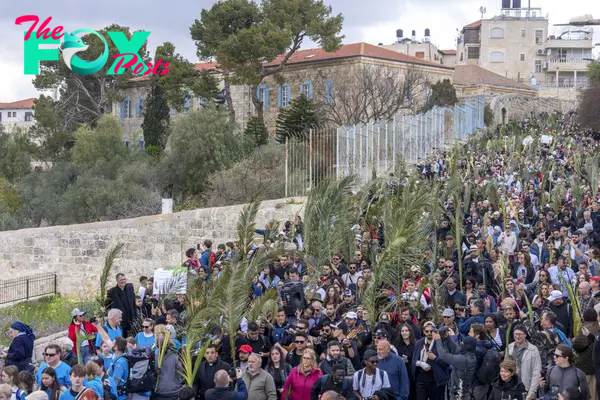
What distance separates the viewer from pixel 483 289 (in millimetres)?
10766

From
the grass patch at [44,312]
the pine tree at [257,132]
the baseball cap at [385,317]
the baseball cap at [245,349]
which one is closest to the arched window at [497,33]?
the pine tree at [257,132]

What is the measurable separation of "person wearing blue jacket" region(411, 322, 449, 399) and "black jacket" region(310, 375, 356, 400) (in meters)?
0.88

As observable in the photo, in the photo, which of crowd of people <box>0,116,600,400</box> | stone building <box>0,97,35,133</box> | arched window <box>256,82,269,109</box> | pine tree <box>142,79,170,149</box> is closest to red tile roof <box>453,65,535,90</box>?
arched window <box>256,82,269,109</box>

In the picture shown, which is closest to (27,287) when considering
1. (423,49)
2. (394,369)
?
(394,369)

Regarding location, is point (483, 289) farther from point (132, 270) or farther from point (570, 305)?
point (132, 270)

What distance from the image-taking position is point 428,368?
880 cm

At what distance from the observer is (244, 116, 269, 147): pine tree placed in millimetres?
40438

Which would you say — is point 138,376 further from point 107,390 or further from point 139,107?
point 139,107

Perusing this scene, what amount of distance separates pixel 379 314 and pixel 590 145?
2066 centimetres

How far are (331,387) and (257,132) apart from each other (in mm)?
33549

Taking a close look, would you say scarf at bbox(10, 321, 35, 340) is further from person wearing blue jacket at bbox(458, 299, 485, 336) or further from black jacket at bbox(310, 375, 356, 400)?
person wearing blue jacket at bbox(458, 299, 485, 336)

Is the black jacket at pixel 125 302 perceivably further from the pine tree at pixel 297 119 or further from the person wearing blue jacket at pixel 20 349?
the pine tree at pixel 297 119

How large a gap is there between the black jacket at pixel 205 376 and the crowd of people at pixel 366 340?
1 cm

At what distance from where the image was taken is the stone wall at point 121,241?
20906mm
